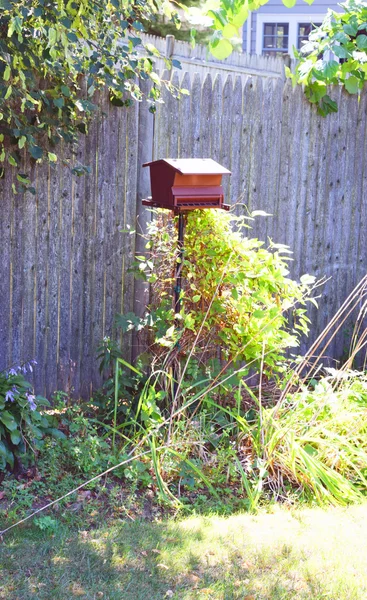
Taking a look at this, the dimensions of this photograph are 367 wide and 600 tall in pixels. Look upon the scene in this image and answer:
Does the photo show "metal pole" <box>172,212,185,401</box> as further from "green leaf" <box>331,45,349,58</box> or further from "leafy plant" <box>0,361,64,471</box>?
"green leaf" <box>331,45,349,58</box>

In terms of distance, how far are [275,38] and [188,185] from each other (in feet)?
40.7

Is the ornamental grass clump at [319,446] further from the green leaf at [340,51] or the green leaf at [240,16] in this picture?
the green leaf at [340,51]

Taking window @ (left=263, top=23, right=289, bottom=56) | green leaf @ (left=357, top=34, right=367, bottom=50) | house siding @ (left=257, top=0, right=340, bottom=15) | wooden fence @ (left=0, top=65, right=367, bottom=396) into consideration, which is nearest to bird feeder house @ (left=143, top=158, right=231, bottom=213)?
wooden fence @ (left=0, top=65, right=367, bottom=396)

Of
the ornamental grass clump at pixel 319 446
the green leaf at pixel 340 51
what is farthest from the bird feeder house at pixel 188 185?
the green leaf at pixel 340 51

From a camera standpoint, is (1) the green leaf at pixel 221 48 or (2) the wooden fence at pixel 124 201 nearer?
(1) the green leaf at pixel 221 48

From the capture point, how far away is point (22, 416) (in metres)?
4.17

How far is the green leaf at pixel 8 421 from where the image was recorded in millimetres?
4059

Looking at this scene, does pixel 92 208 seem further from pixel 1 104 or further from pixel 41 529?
pixel 41 529

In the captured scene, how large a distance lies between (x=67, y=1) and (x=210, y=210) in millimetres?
1438

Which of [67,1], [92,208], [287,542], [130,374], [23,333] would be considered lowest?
[287,542]

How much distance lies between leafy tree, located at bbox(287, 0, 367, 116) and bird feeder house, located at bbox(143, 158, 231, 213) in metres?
Answer: 1.77

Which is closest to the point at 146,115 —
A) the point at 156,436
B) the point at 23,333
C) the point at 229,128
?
the point at 229,128

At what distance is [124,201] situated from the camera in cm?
535

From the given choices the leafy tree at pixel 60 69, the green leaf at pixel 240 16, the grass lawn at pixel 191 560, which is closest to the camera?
the grass lawn at pixel 191 560
